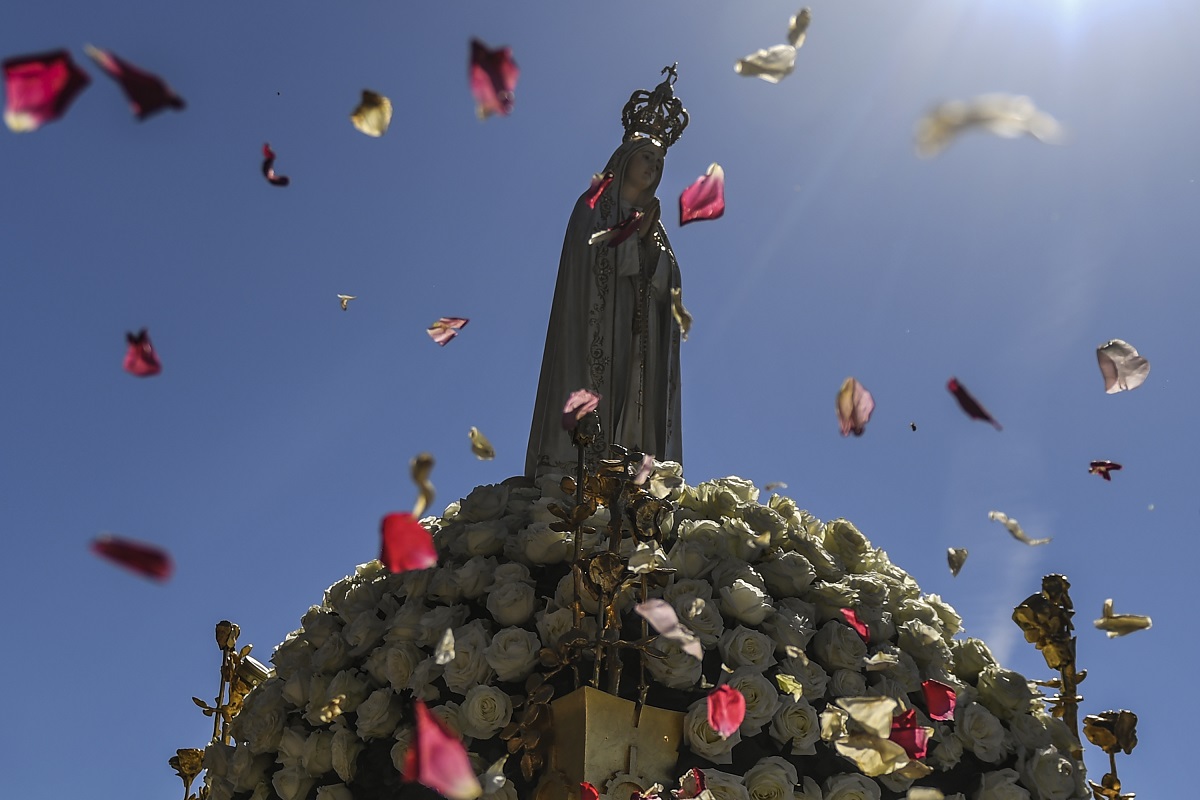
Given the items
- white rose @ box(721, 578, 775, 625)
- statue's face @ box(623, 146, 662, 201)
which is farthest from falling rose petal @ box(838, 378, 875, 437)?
statue's face @ box(623, 146, 662, 201)

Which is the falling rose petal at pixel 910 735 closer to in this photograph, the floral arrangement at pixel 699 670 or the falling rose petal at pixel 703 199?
the floral arrangement at pixel 699 670

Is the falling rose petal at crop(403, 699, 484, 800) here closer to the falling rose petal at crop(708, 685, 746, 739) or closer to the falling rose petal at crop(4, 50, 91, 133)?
the falling rose petal at crop(708, 685, 746, 739)

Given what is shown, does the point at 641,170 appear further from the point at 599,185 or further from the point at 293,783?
the point at 293,783

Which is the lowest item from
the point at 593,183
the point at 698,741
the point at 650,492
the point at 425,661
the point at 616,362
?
the point at 698,741

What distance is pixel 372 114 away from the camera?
212 inches

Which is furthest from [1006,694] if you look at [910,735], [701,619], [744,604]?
[701,619]

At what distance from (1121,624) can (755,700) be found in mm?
1709

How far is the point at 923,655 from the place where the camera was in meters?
6.49

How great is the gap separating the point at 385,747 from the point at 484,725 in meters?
0.80

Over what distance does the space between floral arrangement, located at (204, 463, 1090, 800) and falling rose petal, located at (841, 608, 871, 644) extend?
0.02m

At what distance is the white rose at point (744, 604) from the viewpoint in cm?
611

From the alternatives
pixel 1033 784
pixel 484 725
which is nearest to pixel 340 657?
pixel 484 725

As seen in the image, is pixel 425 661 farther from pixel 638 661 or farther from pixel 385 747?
pixel 638 661

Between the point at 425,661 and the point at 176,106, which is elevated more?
the point at 176,106
